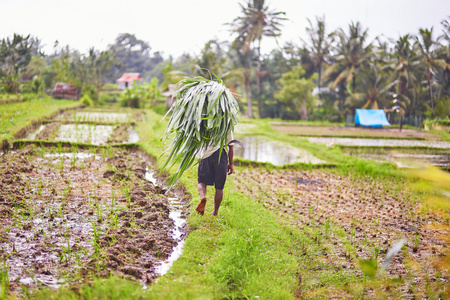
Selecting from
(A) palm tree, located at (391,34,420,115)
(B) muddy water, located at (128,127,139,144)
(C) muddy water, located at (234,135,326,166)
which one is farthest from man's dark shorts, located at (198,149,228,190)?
(A) palm tree, located at (391,34,420,115)

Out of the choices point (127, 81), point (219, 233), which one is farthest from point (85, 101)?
point (219, 233)

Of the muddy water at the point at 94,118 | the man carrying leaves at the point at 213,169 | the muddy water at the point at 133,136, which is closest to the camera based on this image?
the man carrying leaves at the point at 213,169

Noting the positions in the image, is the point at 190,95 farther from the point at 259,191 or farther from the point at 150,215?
the point at 259,191

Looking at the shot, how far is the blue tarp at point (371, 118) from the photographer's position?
66.9 feet

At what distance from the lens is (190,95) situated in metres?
4.12

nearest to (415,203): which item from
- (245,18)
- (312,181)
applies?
(312,181)

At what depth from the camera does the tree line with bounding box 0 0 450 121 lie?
20391 mm

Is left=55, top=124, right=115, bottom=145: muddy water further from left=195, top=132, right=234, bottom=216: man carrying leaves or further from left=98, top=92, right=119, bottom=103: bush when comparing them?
left=98, top=92, right=119, bottom=103: bush

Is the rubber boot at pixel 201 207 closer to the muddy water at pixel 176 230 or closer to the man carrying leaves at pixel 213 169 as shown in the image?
the man carrying leaves at pixel 213 169

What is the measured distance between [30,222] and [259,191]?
3189 millimetres

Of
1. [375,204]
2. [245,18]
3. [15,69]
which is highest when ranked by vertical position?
[245,18]

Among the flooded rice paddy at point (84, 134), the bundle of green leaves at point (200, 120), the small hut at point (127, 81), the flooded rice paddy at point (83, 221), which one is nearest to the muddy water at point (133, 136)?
the flooded rice paddy at point (84, 134)

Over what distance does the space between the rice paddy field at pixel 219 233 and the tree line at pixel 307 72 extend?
514 inches

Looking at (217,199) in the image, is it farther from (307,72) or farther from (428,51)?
(307,72)
